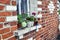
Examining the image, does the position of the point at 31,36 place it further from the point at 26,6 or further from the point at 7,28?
the point at 7,28

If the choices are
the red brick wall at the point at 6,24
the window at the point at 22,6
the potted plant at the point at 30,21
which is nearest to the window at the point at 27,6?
the window at the point at 22,6

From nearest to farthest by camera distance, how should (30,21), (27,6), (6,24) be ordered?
(6,24)
(30,21)
(27,6)

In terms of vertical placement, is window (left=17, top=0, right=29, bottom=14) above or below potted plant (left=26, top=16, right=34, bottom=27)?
above

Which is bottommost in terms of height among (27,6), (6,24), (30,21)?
(30,21)

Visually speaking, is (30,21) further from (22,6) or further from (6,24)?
(6,24)

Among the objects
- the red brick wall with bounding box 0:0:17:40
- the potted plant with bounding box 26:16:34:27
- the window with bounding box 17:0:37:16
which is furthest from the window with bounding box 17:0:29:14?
the red brick wall with bounding box 0:0:17:40

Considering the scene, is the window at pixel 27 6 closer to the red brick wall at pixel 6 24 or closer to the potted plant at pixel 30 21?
the potted plant at pixel 30 21

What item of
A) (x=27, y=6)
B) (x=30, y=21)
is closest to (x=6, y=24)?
(x=30, y=21)

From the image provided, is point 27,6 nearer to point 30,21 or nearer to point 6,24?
point 30,21

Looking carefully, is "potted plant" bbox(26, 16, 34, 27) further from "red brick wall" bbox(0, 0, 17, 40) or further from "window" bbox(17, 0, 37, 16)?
"red brick wall" bbox(0, 0, 17, 40)

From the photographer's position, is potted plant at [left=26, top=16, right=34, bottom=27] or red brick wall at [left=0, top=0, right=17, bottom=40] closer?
red brick wall at [left=0, top=0, right=17, bottom=40]

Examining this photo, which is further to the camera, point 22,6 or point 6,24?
point 22,6

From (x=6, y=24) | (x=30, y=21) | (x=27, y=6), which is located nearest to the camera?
(x=6, y=24)

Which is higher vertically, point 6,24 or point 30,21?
point 6,24
